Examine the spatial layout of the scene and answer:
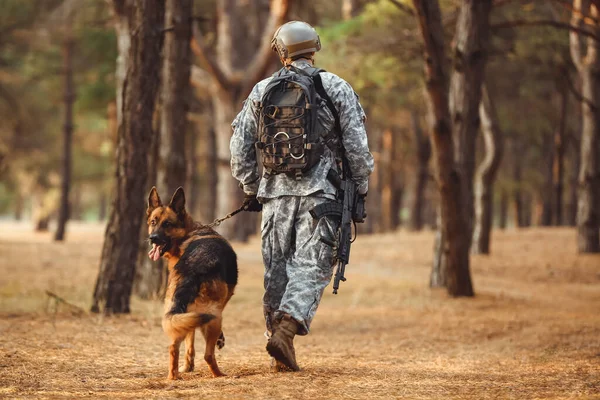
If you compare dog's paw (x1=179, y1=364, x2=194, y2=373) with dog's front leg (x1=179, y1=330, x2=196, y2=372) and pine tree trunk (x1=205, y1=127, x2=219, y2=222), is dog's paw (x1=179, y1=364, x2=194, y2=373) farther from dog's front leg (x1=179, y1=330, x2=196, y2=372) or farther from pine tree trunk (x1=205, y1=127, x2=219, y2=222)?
pine tree trunk (x1=205, y1=127, x2=219, y2=222)

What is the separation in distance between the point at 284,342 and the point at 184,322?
77 centimetres

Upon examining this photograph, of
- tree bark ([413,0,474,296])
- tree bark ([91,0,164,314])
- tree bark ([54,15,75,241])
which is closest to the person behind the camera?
tree bark ([91,0,164,314])

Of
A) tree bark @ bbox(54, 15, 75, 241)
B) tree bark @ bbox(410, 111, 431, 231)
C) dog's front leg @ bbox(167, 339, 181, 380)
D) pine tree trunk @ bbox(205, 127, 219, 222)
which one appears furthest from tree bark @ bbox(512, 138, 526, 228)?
dog's front leg @ bbox(167, 339, 181, 380)

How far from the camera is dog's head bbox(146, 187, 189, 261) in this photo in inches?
246

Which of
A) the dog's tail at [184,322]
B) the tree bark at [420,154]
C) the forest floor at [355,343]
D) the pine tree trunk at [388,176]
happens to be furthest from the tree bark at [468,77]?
the pine tree trunk at [388,176]

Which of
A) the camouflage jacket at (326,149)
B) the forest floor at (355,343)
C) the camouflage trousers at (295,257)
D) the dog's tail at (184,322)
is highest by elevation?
the camouflage jacket at (326,149)

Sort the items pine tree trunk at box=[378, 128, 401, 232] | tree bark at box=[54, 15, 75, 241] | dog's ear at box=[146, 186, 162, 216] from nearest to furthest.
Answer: dog's ear at box=[146, 186, 162, 216] → tree bark at box=[54, 15, 75, 241] → pine tree trunk at box=[378, 128, 401, 232]

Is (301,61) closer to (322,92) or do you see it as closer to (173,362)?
(322,92)

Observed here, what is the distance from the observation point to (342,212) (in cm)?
612

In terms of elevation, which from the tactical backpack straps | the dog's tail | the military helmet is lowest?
the dog's tail

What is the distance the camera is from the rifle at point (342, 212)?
19.8 feet

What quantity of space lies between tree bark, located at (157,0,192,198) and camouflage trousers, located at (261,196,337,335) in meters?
5.85

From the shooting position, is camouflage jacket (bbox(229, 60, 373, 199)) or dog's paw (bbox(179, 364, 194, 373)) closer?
camouflage jacket (bbox(229, 60, 373, 199))

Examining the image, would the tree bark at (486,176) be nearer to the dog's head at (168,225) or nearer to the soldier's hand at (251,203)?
the soldier's hand at (251,203)
